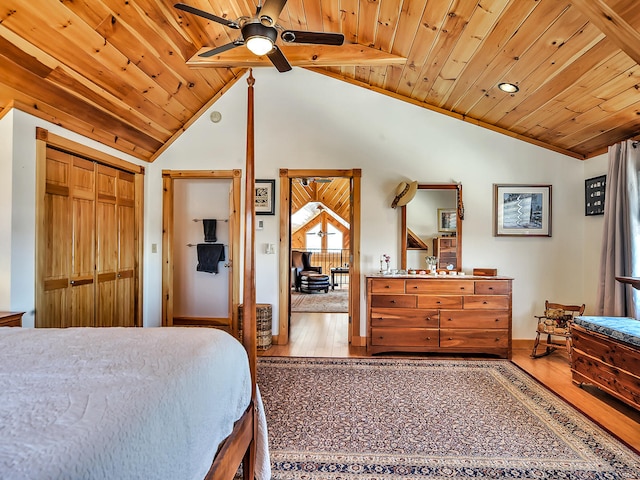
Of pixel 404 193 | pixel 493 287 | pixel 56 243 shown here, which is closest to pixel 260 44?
pixel 404 193

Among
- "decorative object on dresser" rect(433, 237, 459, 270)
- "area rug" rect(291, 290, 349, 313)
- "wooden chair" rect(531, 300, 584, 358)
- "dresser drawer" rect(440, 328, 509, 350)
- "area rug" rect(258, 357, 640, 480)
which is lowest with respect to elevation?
"area rug" rect(291, 290, 349, 313)

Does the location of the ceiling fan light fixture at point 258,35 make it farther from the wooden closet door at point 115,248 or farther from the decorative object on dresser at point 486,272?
the decorative object on dresser at point 486,272

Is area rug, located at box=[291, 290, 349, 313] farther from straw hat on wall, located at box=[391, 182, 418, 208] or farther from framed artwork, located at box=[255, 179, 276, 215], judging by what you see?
straw hat on wall, located at box=[391, 182, 418, 208]

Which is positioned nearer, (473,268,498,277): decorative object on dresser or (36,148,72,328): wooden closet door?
(36,148,72,328): wooden closet door

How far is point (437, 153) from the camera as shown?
152 inches

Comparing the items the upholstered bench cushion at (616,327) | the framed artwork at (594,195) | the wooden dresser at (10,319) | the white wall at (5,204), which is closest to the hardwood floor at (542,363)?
the upholstered bench cushion at (616,327)

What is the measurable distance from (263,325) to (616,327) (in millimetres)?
3079

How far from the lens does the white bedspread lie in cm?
70

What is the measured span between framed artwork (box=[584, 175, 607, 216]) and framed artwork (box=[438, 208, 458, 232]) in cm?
138

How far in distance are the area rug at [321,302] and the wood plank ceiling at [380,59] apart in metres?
3.62

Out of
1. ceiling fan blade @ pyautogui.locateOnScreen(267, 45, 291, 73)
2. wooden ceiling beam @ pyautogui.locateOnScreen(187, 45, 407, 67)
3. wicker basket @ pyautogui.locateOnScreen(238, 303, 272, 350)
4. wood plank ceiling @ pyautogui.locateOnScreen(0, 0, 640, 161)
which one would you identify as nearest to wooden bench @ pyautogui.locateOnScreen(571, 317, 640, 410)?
wood plank ceiling @ pyautogui.locateOnScreen(0, 0, 640, 161)

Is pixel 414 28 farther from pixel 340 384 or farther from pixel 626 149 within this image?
pixel 340 384

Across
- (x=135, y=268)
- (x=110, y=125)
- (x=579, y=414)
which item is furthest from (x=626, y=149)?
(x=135, y=268)

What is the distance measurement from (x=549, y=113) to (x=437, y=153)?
108cm
